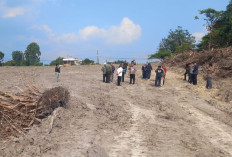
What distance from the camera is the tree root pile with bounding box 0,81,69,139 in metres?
7.39

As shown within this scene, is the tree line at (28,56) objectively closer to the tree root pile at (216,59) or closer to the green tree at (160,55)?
the green tree at (160,55)

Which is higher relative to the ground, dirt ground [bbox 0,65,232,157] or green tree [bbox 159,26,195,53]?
green tree [bbox 159,26,195,53]

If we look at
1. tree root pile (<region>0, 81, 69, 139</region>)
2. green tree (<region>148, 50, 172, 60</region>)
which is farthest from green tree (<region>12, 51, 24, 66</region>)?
tree root pile (<region>0, 81, 69, 139</region>)

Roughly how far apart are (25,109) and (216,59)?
18651 millimetres

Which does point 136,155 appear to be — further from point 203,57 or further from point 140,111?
point 203,57

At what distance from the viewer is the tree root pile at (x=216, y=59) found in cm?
1936

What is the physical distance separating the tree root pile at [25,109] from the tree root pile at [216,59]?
14.0m

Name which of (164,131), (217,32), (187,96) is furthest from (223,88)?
(217,32)

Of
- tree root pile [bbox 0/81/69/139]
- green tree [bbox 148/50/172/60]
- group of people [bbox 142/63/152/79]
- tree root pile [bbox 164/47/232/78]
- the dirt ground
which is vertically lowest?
the dirt ground

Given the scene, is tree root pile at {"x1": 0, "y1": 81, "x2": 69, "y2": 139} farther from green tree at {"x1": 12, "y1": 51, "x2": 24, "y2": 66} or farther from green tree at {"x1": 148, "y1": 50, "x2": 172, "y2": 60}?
green tree at {"x1": 12, "y1": 51, "x2": 24, "y2": 66}

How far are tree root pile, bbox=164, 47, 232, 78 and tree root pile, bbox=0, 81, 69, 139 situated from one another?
14038 mm

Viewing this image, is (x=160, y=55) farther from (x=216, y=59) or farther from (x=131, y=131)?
(x=131, y=131)

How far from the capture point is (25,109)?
27.1 feet

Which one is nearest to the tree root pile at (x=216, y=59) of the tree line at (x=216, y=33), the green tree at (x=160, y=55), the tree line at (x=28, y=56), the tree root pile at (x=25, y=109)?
the tree line at (x=216, y=33)
